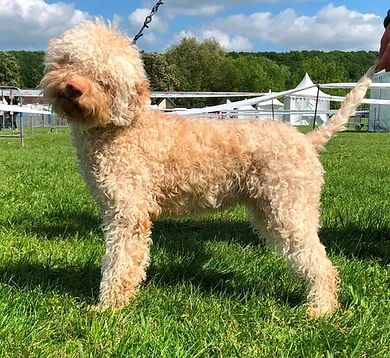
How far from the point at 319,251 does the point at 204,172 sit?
97cm

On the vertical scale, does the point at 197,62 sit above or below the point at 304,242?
above

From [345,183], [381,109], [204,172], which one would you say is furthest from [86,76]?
[381,109]

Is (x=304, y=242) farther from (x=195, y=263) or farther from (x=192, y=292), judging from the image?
(x=195, y=263)

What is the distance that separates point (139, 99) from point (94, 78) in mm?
342

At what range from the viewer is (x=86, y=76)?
353 cm

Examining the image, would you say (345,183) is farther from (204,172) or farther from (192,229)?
(204,172)

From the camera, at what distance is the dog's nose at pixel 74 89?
11.2ft

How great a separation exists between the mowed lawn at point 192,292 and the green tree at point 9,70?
233 feet

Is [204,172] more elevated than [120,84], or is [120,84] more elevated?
[120,84]

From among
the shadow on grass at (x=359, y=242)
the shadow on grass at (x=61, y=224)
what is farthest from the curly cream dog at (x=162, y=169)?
the shadow on grass at (x=61, y=224)

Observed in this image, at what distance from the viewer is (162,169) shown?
3.78 meters

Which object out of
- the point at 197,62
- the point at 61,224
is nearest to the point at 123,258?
the point at 61,224

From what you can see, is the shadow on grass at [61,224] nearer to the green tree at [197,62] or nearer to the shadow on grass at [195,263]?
the shadow on grass at [195,263]

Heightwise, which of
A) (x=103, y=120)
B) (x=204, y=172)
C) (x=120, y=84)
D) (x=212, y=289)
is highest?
(x=120, y=84)
